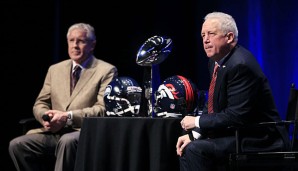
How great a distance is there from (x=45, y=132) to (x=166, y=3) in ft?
6.50

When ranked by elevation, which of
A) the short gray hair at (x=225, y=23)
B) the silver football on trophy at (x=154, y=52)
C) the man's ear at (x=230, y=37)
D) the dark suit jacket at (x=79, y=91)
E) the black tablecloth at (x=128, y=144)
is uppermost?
the short gray hair at (x=225, y=23)

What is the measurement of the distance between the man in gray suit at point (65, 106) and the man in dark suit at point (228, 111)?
146cm

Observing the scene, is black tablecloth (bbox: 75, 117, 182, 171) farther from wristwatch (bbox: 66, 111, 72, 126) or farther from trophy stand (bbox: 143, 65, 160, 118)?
wristwatch (bbox: 66, 111, 72, 126)

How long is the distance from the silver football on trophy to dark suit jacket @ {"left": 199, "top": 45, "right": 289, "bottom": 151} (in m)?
0.66

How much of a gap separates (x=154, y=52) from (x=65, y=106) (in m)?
1.34

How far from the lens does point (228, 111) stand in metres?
3.44

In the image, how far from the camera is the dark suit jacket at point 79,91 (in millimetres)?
4857

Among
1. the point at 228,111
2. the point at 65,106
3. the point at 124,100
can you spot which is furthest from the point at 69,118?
the point at 228,111

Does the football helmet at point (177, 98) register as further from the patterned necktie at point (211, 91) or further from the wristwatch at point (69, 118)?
the wristwatch at point (69, 118)

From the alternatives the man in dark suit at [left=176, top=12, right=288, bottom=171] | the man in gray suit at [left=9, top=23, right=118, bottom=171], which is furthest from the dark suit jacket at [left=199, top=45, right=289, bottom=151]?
the man in gray suit at [left=9, top=23, right=118, bottom=171]

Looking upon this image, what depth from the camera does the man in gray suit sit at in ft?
15.7

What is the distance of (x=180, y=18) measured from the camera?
578 cm

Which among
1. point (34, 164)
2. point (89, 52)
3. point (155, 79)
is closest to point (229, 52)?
point (155, 79)

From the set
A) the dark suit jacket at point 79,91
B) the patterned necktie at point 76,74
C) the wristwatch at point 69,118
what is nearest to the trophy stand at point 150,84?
the dark suit jacket at point 79,91
